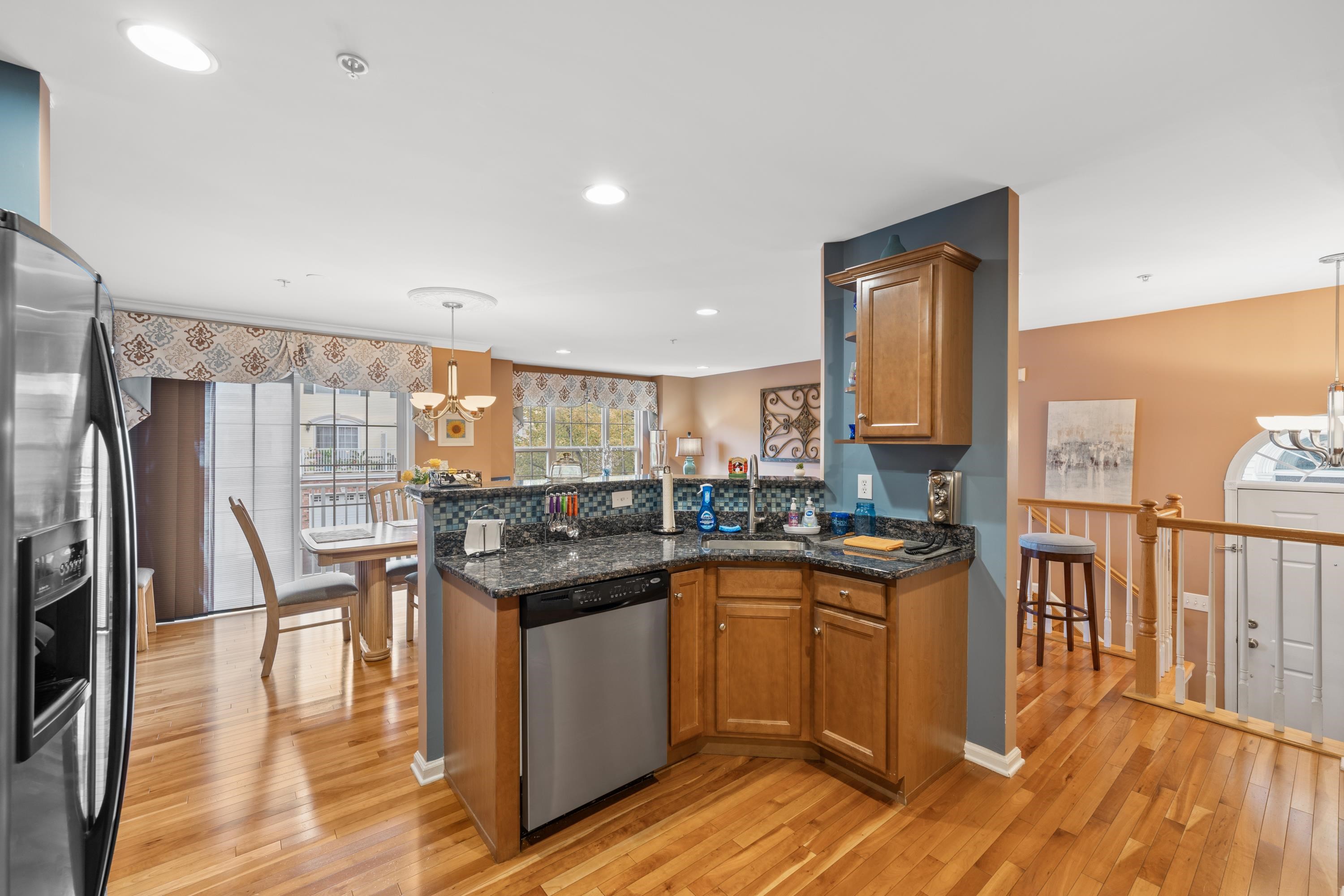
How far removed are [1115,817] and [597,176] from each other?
302 cm

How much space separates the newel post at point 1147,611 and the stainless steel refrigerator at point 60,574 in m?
3.94

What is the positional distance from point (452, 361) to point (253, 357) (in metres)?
1.85

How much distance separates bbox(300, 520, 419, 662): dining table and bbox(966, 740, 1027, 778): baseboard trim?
9.92 ft

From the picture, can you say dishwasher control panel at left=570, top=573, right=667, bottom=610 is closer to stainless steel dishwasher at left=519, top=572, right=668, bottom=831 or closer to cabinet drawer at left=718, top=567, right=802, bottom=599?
stainless steel dishwasher at left=519, top=572, right=668, bottom=831

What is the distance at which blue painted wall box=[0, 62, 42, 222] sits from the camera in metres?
1.54

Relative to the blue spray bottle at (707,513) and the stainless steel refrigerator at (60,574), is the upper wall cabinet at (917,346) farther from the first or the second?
→ the stainless steel refrigerator at (60,574)

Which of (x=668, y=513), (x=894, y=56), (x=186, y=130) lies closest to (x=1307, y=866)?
(x=668, y=513)

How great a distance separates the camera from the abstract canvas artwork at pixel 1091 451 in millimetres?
4484

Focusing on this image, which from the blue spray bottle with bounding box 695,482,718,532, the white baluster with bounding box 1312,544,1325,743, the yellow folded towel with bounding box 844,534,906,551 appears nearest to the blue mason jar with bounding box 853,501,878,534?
the yellow folded towel with bounding box 844,534,906,551

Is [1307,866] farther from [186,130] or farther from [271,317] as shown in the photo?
[271,317]

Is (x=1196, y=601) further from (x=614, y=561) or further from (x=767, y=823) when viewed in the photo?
(x=614, y=561)

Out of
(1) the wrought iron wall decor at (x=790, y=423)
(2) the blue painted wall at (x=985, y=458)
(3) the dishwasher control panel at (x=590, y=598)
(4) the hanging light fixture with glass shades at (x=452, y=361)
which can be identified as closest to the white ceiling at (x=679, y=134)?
(2) the blue painted wall at (x=985, y=458)

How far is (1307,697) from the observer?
3.92 meters

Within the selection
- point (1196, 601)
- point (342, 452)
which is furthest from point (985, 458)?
point (342, 452)
